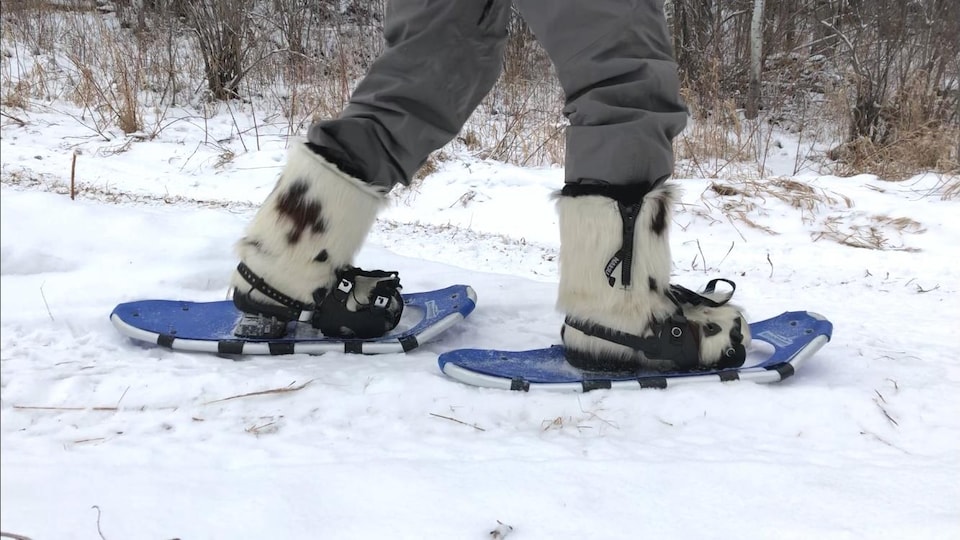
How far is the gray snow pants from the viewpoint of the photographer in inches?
47.2

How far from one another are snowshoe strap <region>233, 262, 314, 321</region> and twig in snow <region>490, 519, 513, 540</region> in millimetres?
756

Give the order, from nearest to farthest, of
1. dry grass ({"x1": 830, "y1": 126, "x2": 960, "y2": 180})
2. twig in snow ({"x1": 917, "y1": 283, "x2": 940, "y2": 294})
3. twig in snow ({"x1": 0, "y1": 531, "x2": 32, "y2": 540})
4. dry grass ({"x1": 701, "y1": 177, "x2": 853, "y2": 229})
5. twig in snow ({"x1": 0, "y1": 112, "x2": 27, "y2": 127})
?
twig in snow ({"x1": 0, "y1": 531, "x2": 32, "y2": 540}) → twig in snow ({"x1": 0, "y1": 112, "x2": 27, "y2": 127}) → twig in snow ({"x1": 917, "y1": 283, "x2": 940, "y2": 294}) → dry grass ({"x1": 701, "y1": 177, "x2": 853, "y2": 229}) → dry grass ({"x1": 830, "y1": 126, "x2": 960, "y2": 180})

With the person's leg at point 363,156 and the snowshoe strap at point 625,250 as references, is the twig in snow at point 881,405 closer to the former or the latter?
the snowshoe strap at point 625,250

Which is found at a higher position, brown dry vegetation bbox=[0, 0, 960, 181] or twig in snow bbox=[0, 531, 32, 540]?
brown dry vegetation bbox=[0, 0, 960, 181]

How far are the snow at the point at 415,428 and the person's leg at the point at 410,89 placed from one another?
410 millimetres

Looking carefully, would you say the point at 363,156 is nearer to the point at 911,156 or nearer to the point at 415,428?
the point at 415,428

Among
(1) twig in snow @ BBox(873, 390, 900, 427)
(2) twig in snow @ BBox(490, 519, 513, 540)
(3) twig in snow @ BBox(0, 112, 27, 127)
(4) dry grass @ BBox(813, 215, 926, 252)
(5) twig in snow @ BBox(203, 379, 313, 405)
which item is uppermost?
(3) twig in snow @ BBox(0, 112, 27, 127)

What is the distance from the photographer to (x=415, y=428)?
1.02 metres

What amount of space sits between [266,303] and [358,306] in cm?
19

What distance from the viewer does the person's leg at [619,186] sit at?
1200 millimetres

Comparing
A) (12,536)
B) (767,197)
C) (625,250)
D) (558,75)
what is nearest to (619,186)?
(625,250)

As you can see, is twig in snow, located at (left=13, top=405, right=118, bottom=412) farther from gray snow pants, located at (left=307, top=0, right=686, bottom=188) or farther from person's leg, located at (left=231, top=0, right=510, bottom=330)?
gray snow pants, located at (left=307, top=0, right=686, bottom=188)

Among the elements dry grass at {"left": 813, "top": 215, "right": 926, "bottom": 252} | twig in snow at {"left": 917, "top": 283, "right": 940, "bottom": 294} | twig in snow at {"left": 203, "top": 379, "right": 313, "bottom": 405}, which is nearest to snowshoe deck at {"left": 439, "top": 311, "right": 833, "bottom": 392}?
twig in snow at {"left": 203, "top": 379, "right": 313, "bottom": 405}

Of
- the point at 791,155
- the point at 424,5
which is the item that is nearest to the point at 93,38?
the point at 424,5
